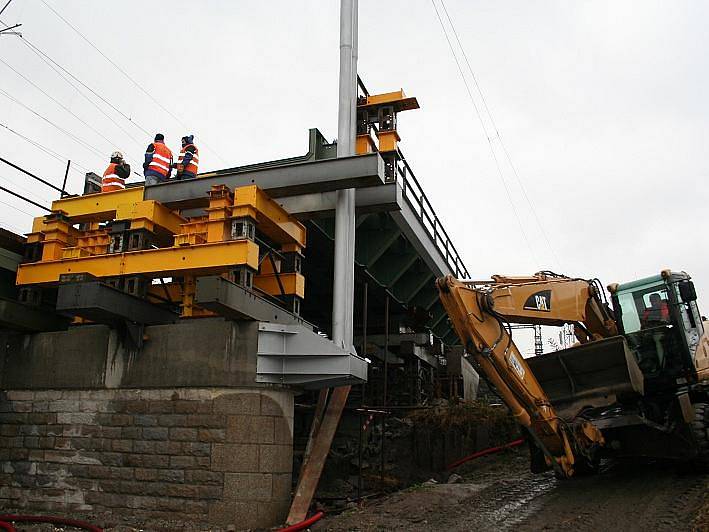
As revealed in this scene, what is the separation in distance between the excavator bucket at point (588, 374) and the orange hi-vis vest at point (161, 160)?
776cm

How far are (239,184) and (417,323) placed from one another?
9342mm

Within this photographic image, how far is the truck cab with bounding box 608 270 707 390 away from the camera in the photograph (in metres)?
10.4

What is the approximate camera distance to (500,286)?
9.80 m

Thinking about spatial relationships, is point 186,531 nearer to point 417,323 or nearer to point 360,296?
point 360,296

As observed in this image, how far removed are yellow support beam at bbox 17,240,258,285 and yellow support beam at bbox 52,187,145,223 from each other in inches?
39.0

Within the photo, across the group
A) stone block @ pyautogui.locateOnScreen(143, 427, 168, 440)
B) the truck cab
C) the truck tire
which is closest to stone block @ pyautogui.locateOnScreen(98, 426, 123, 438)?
stone block @ pyautogui.locateOnScreen(143, 427, 168, 440)

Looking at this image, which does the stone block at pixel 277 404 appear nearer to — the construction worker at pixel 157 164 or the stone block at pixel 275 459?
the stone block at pixel 275 459

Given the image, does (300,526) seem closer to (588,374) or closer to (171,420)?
(171,420)

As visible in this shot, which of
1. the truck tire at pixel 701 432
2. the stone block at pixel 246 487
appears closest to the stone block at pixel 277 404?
the stone block at pixel 246 487

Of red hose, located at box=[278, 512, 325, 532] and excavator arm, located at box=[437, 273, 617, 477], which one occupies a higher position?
excavator arm, located at box=[437, 273, 617, 477]

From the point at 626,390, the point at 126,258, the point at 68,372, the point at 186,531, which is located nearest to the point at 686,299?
the point at 626,390

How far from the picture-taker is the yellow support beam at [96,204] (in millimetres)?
11133

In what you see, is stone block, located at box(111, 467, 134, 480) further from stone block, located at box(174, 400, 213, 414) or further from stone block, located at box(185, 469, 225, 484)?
stone block, located at box(174, 400, 213, 414)

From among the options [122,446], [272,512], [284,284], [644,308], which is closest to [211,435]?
[272,512]
